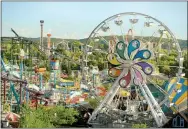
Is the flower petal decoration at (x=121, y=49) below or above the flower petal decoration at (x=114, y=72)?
above

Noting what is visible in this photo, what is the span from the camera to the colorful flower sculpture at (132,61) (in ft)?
24.4

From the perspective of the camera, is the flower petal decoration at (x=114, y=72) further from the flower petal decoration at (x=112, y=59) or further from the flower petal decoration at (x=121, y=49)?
the flower petal decoration at (x=121, y=49)

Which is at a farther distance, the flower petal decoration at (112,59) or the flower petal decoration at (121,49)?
the flower petal decoration at (112,59)

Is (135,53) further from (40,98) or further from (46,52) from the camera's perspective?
(46,52)

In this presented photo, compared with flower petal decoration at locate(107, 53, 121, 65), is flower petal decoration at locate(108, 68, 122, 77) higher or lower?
lower

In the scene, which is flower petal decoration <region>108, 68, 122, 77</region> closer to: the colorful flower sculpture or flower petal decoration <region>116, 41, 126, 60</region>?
the colorful flower sculpture

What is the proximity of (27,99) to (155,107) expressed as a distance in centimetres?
251

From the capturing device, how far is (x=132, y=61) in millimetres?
7566

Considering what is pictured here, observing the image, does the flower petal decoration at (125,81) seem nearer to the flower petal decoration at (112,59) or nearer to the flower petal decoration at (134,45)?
the flower petal decoration at (112,59)

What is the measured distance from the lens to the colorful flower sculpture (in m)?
7.43

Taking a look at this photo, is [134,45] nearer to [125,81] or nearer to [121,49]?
[121,49]

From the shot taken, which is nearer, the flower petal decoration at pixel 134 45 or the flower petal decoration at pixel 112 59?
the flower petal decoration at pixel 134 45

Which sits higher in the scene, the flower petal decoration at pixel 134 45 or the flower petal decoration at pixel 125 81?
the flower petal decoration at pixel 134 45

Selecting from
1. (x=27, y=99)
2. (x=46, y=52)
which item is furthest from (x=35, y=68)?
(x=27, y=99)
